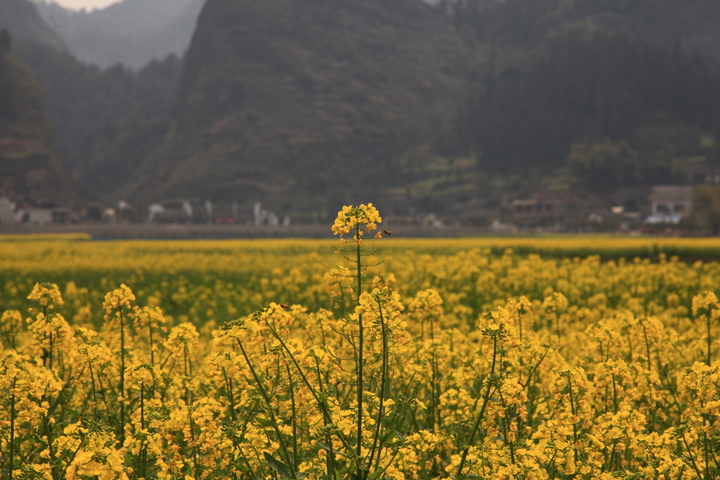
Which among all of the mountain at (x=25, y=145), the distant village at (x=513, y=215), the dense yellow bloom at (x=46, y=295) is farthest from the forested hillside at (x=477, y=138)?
the dense yellow bloom at (x=46, y=295)

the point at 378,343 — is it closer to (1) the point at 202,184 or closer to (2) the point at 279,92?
(1) the point at 202,184

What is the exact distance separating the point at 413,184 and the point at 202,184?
2208 inches

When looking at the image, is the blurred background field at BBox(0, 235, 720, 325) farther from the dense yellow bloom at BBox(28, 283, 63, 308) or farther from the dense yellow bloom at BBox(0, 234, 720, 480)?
the dense yellow bloom at BBox(28, 283, 63, 308)

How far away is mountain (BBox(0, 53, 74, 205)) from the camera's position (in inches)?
5541

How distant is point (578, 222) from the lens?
93.1 metres

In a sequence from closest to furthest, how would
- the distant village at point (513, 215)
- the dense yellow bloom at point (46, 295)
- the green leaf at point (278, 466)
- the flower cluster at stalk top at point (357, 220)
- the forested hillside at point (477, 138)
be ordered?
the flower cluster at stalk top at point (357, 220)
the green leaf at point (278, 466)
the dense yellow bloom at point (46, 295)
the distant village at point (513, 215)
the forested hillside at point (477, 138)

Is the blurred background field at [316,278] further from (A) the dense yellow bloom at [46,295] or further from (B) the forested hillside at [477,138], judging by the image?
(B) the forested hillside at [477,138]

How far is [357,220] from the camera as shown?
293cm

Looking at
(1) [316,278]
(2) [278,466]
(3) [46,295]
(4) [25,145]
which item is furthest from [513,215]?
(4) [25,145]

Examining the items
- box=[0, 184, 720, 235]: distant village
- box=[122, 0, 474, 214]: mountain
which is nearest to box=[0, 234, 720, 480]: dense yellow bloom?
box=[0, 184, 720, 235]: distant village

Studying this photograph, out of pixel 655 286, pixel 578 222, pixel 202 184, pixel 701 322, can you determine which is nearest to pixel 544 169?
pixel 578 222

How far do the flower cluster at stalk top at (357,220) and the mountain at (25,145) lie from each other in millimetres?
147724

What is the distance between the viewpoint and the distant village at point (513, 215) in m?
94.8

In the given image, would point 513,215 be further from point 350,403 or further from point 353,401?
point 350,403
